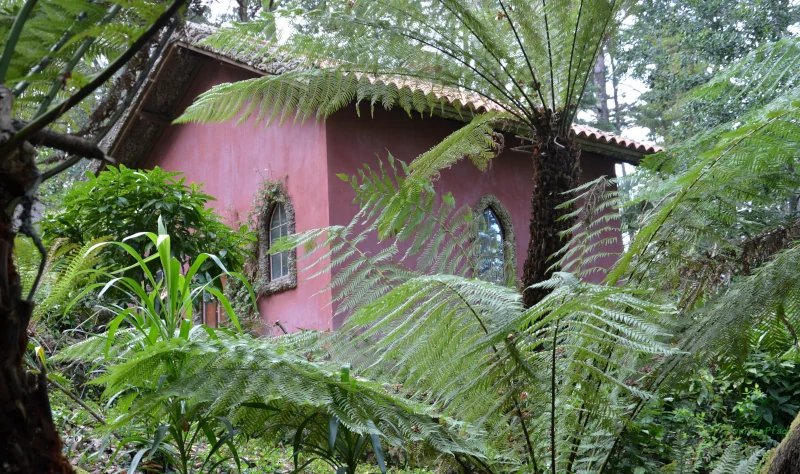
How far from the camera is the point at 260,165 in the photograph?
9.39 metres

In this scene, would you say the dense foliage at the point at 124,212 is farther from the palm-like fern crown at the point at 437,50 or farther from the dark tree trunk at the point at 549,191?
the dark tree trunk at the point at 549,191

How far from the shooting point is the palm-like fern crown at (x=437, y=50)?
3.83m

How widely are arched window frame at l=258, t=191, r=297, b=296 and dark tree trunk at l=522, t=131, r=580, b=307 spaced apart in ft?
Answer: 14.5

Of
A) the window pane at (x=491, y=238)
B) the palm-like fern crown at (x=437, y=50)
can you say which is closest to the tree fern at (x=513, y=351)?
the palm-like fern crown at (x=437, y=50)

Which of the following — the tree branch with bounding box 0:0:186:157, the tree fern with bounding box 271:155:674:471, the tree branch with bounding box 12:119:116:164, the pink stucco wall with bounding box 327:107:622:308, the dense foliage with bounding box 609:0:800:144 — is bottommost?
the tree fern with bounding box 271:155:674:471

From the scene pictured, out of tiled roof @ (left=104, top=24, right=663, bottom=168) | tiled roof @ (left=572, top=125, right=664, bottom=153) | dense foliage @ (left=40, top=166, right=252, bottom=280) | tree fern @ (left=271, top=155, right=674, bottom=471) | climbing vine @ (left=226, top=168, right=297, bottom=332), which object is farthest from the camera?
climbing vine @ (left=226, top=168, right=297, bottom=332)

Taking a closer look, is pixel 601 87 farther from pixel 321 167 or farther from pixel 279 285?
pixel 279 285

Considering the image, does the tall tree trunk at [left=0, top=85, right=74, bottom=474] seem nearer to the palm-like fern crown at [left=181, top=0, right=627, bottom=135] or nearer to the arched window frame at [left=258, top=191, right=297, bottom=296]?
the palm-like fern crown at [left=181, top=0, right=627, bottom=135]

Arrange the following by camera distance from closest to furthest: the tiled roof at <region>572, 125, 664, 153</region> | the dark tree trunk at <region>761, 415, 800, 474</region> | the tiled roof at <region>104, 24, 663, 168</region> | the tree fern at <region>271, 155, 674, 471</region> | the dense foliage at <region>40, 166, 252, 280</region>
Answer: the tree fern at <region>271, 155, 674, 471</region>
the dark tree trunk at <region>761, 415, 800, 474</region>
the dense foliage at <region>40, 166, 252, 280</region>
the tiled roof at <region>104, 24, 663, 168</region>
the tiled roof at <region>572, 125, 664, 153</region>

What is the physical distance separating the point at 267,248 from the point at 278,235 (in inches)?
8.5

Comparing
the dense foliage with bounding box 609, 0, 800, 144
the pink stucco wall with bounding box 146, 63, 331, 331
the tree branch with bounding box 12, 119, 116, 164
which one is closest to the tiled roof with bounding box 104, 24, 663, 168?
the pink stucco wall with bounding box 146, 63, 331, 331

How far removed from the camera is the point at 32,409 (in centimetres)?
89

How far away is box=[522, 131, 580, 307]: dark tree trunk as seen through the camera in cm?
414

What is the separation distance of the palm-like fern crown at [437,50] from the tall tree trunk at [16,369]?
2.88 metres
